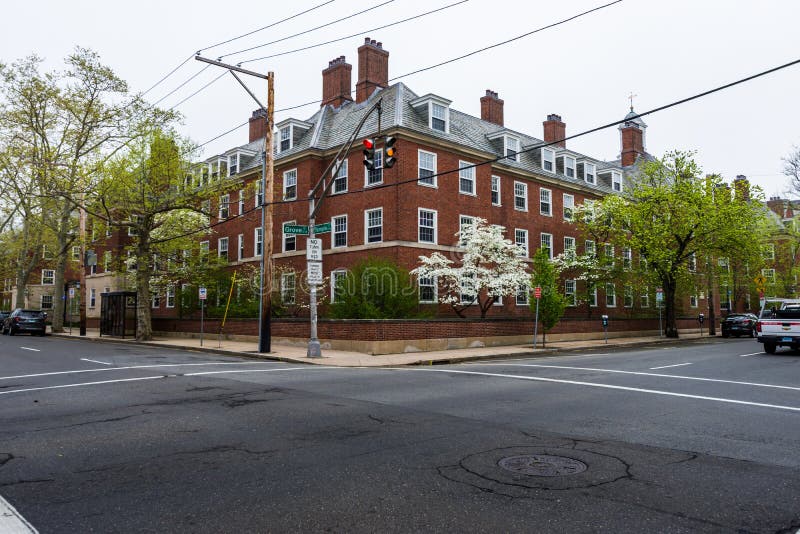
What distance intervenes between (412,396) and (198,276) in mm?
25885

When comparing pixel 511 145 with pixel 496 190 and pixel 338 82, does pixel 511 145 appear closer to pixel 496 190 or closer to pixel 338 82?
pixel 496 190

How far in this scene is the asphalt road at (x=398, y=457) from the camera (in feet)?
13.8

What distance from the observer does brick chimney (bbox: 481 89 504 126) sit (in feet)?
135

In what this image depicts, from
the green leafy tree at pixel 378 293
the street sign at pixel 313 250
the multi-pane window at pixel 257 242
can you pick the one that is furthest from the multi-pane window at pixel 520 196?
the street sign at pixel 313 250

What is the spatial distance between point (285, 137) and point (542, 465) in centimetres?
3361

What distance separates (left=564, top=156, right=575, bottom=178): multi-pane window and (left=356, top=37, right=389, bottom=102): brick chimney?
15721 millimetres

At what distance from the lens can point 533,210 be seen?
3775cm

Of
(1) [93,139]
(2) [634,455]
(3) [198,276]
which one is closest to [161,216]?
(3) [198,276]

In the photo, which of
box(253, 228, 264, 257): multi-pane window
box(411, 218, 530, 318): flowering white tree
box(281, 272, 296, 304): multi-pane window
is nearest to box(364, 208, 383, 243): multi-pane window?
box(411, 218, 530, 318): flowering white tree

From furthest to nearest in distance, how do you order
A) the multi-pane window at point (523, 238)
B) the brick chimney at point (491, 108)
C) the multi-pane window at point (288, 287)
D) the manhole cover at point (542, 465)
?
the brick chimney at point (491, 108) → the multi-pane window at point (523, 238) → the multi-pane window at point (288, 287) → the manhole cover at point (542, 465)

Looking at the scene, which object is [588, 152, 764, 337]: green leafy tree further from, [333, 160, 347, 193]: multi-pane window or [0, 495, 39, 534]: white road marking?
[0, 495, 39, 534]: white road marking

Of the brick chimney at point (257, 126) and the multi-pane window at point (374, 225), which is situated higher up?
the brick chimney at point (257, 126)

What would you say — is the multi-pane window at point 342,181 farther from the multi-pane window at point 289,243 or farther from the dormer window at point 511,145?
the dormer window at point 511,145

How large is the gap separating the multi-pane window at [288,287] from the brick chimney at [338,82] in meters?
11.9
